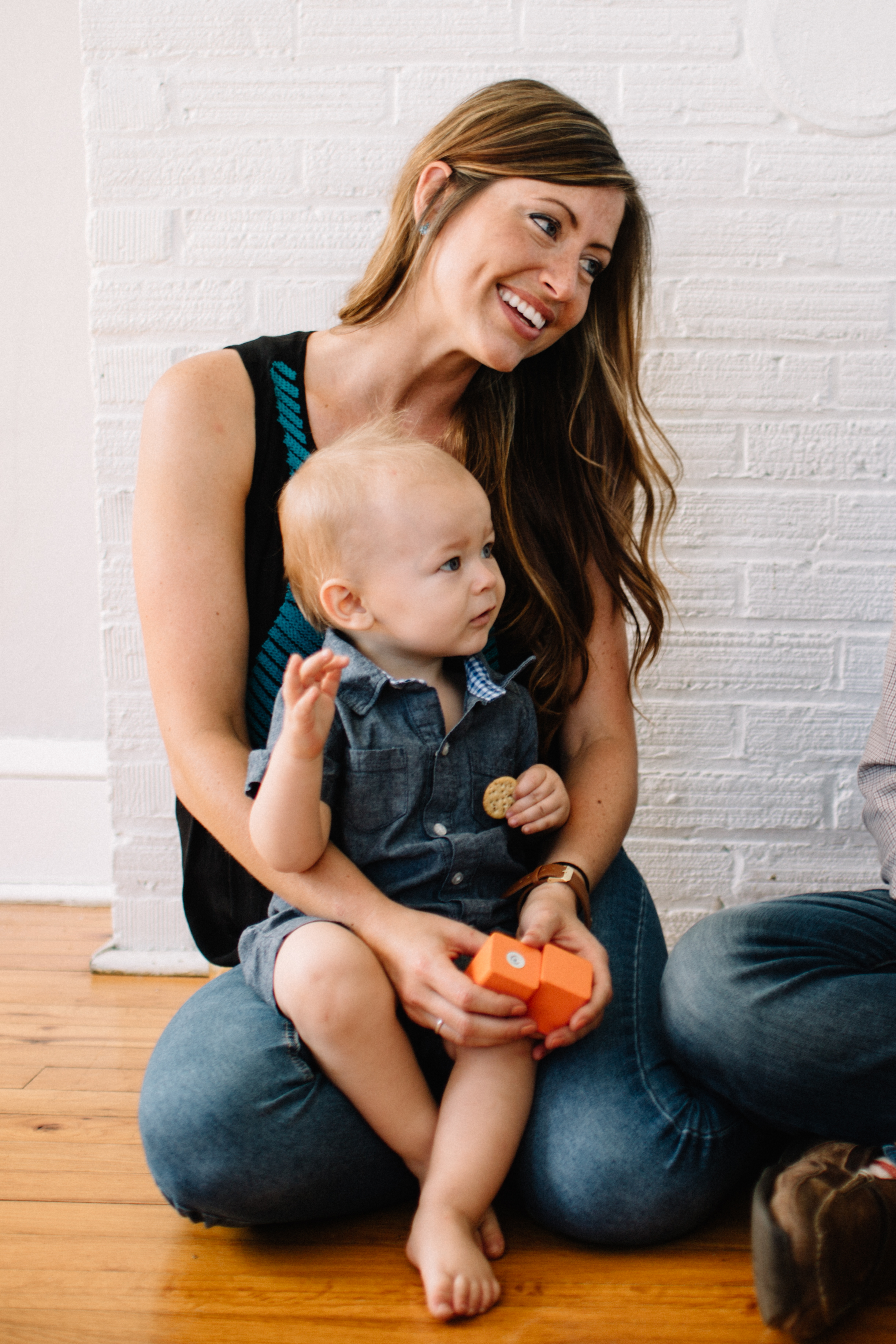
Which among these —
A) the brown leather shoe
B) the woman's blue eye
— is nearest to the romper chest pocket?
the brown leather shoe

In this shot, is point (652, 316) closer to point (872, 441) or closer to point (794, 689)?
point (872, 441)

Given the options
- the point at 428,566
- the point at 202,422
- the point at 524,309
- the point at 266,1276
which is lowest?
the point at 266,1276

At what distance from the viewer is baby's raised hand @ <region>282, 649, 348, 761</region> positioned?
87cm

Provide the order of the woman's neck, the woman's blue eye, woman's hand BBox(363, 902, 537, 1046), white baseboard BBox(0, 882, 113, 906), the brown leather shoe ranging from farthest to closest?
white baseboard BBox(0, 882, 113, 906) < the woman's neck < the woman's blue eye < woman's hand BBox(363, 902, 537, 1046) < the brown leather shoe

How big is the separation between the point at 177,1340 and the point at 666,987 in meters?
0.55

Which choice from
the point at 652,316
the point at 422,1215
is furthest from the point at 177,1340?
the point at 652,316

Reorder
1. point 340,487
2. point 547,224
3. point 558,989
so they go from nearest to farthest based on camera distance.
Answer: point 558,989
point 340,487
point 547,224

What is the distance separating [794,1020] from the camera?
39.4 inches

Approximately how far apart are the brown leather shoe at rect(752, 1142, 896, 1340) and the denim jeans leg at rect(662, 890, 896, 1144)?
115mm

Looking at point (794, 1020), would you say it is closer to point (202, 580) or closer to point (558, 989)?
point (558, 989)

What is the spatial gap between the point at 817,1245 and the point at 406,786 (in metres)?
0.52

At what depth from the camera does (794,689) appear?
5.35 ft

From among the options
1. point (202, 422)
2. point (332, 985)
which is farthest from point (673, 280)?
point (332, 985)

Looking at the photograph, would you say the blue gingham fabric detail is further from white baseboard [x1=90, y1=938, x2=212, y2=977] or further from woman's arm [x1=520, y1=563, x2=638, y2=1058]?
white baseboard [x1=90, y1=938, x2=212, y2=977]
